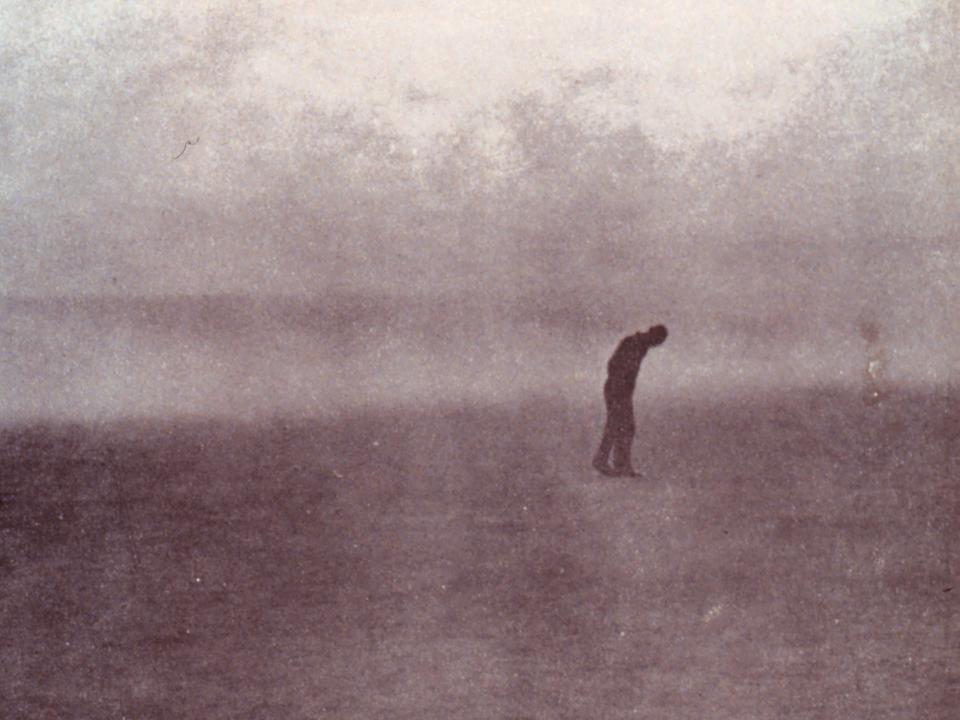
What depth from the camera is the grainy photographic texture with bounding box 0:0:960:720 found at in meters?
2.20

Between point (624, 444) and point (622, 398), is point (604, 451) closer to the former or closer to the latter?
point (624, 444)

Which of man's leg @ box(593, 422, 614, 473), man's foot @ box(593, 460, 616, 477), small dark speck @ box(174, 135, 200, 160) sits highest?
small dark speck @ box(174, 135, 200, 160)

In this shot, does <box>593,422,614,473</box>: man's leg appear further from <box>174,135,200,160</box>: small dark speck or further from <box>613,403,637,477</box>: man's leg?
<box>174,135,200,160</box>: small dark speck

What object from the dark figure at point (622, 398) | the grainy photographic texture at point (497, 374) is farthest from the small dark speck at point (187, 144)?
the dark figure at point (622, 398)

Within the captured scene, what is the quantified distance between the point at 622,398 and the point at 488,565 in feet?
2.09

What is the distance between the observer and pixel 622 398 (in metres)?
2.22

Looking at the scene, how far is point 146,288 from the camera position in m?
2.26

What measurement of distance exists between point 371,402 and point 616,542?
84cm

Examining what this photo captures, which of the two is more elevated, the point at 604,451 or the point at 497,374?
the point at 497,374

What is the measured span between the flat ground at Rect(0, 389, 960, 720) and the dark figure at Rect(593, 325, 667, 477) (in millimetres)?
36

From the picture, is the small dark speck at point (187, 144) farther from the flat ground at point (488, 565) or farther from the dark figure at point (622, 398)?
the dark figure at point (622, 398)

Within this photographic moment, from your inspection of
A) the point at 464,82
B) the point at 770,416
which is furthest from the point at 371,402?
the point at 770,416

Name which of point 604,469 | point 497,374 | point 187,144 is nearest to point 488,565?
point 604,469

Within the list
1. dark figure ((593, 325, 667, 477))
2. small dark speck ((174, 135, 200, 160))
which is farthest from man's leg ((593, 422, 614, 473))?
small dark speck ((174, 135, 200, 160))
